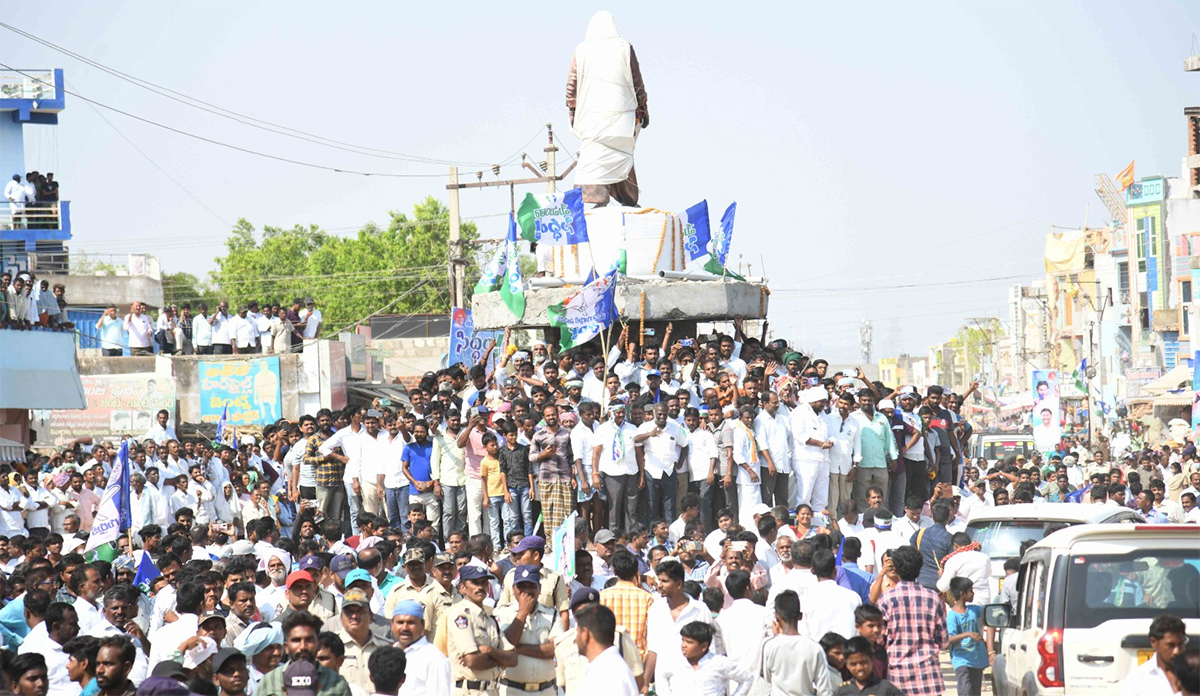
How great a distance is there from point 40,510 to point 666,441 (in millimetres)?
7414

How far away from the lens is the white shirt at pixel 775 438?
1611 cm

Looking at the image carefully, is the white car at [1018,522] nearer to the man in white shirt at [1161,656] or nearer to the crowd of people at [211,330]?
the man in white shirt at [1161,656]

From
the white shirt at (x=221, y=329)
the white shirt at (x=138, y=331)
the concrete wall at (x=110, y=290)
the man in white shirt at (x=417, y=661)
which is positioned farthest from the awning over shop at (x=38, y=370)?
the man in white shirt at (x=417, y=661)

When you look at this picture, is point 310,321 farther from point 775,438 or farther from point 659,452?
point 775,438

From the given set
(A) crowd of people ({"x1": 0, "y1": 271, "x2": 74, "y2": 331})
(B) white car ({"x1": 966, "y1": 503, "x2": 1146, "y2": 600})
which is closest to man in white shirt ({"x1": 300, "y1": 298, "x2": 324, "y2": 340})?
(A) crowd of people ({"x1": 0, "y1": 271, "x2": 74, "y2": 331})

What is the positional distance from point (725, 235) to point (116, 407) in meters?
19.0

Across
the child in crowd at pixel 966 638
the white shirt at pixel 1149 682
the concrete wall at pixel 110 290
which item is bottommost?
the child in crowd at pixel 966 638

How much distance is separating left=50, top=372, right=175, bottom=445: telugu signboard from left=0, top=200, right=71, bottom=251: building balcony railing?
633cm

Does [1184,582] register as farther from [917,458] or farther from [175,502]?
[175,502]

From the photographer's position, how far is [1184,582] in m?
8.04

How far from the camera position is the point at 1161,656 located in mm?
6957

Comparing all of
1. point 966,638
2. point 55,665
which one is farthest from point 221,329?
point 55,665

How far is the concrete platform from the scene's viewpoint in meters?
20.1

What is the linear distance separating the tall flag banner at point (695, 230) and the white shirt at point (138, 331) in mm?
14146
